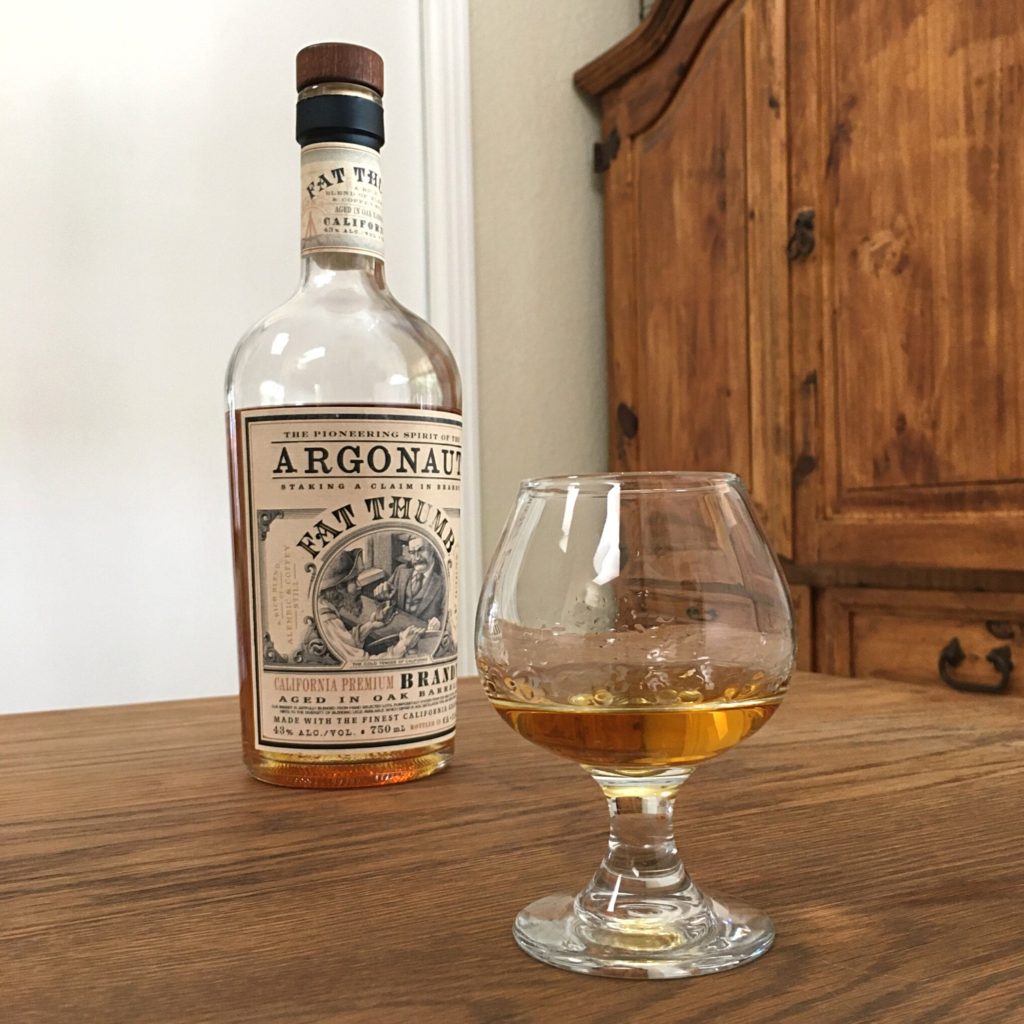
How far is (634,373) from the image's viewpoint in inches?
79.4

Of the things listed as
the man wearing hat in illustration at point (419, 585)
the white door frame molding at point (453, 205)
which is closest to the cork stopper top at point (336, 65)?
the man wearing hat in illustration at point (419, 585)

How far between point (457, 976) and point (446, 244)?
69.0 inches

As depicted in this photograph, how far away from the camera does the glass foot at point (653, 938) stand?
301 mm

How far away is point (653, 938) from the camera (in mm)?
316

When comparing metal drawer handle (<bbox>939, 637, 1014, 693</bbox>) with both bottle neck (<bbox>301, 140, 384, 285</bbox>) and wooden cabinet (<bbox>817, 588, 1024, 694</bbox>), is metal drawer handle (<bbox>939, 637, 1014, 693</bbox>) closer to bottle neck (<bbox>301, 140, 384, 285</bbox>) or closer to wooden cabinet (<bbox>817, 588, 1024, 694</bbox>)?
wooden cabinet (<bbox>817, 588, 1024, 694</bbox>)

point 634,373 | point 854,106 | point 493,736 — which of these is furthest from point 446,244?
point 493,736

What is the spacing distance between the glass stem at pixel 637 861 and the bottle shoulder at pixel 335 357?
311mm

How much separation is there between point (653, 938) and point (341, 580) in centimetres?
28

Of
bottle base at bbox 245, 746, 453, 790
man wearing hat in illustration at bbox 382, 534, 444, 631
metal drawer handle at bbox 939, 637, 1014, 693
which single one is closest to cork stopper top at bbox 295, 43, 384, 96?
man wearing hat in illustration at bbox 382, 534, 444, 631

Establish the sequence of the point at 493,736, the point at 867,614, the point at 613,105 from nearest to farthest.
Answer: the point at 493,736 < the point at 867,614 < the point at 613,105

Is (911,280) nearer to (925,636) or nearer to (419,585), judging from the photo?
(925,636)

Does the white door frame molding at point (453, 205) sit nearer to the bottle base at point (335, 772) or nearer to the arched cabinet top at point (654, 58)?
the arched cabinet top at point (654, 58)

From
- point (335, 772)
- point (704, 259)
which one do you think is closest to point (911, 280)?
point (704, 259)

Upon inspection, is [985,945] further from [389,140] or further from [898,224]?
[389,140]
